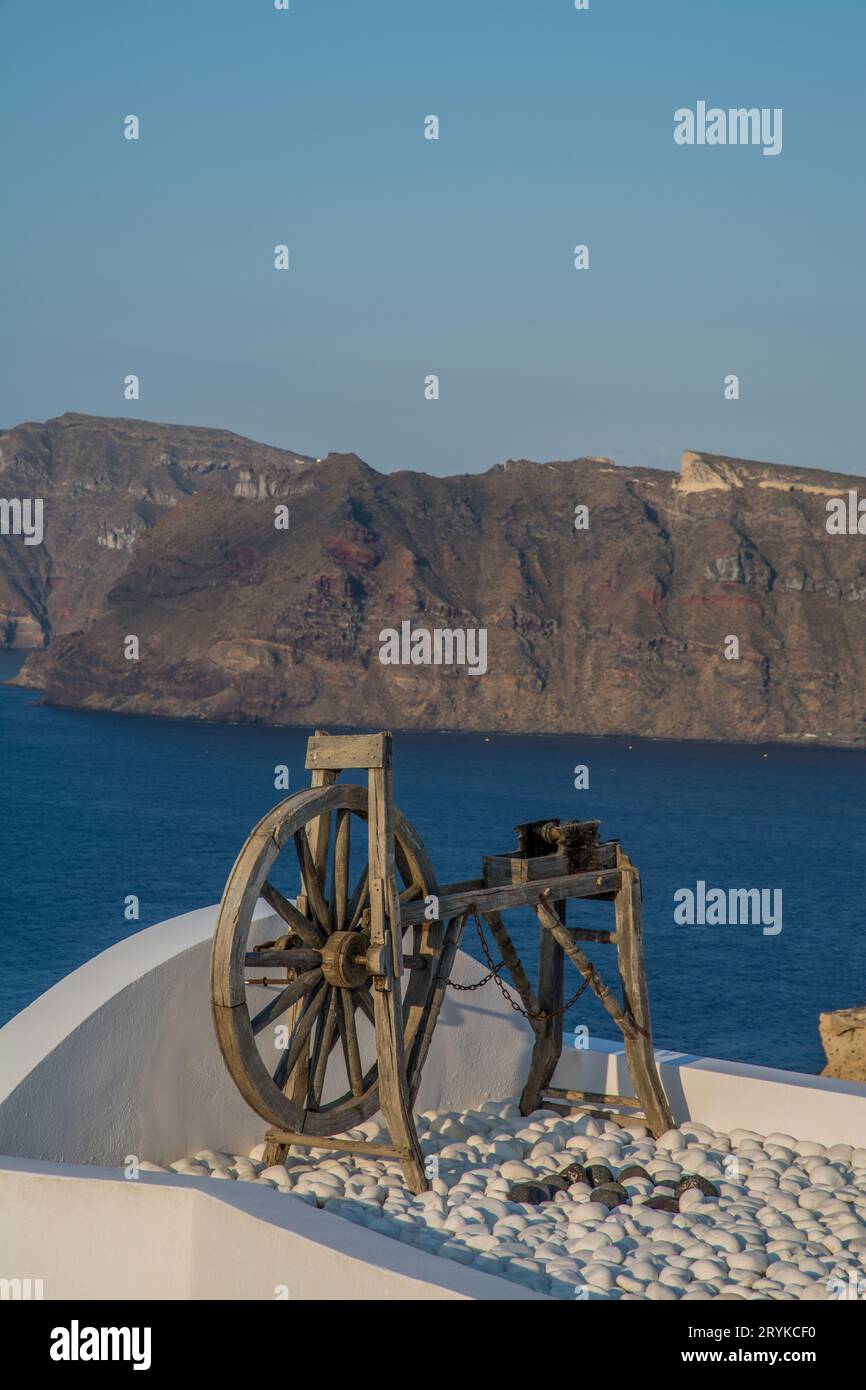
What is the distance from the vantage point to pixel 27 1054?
30.8 feet

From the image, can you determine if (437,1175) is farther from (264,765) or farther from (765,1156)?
(264,765)

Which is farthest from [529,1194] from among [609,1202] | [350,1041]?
[350,1041]

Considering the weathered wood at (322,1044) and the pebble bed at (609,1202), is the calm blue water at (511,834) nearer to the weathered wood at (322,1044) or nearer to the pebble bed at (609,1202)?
the pebble bed at (609,1202)

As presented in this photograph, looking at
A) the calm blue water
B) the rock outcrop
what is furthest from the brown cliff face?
the rock outcrop

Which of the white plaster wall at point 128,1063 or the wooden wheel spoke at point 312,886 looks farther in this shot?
the wooden wheel spoke at point 312,886

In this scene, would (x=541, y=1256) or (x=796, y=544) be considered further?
(x=796, y=544)

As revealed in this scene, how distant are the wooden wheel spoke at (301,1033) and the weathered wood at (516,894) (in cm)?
71

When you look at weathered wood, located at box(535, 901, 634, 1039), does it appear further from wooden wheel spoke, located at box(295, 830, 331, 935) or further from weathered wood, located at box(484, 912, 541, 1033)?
wooden wheel spoke, located at box(295, 830, 331, 935)

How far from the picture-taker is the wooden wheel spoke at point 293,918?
400 inches

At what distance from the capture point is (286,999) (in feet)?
33.4

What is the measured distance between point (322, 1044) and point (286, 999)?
1.87ft

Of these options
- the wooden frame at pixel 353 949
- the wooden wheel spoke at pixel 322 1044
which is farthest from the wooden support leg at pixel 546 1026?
the wooden wheel spoke at pixel 322 1044

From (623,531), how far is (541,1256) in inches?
7358
